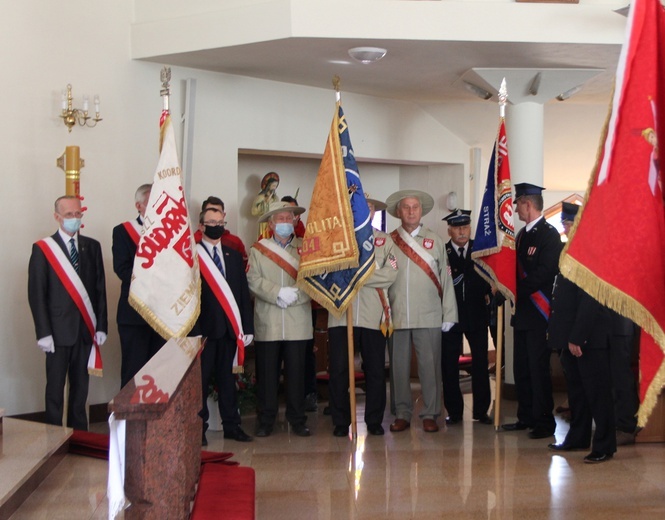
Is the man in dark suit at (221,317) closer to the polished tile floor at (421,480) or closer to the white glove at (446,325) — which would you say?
the polished tile floor at (421,480)

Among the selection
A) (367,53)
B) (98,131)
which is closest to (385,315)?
(367,53)

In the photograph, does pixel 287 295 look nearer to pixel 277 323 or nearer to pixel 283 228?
pixel 277 323

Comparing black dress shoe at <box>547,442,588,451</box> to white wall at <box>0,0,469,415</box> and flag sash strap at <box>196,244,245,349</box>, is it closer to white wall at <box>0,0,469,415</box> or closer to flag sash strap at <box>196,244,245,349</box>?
flag sash strap at <box>196,244,245,349</box>

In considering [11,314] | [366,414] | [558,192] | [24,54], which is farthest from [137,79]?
[558,192]

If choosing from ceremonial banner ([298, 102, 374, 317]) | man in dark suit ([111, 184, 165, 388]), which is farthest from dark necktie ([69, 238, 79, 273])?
ceremonial banner ([298, 102, 374, 317])

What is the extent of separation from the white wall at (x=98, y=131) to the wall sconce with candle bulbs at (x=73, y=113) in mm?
93

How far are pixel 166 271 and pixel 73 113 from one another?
173 cm

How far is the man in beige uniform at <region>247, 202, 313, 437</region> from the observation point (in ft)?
20.6

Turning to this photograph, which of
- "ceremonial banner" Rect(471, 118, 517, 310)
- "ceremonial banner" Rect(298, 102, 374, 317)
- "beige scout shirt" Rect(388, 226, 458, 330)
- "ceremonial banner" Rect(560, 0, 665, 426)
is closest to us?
"ceremonial banner" Rect(560, 0, 665, 426)

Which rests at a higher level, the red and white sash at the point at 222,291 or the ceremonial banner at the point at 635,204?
the ceremonial banner at the point at 635,204

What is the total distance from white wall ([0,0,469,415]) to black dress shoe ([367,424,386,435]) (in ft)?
6.63

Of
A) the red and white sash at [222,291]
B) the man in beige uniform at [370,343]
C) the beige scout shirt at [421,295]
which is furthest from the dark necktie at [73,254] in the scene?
the beige scout shirt at [421,295]

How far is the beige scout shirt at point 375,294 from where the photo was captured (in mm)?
6355

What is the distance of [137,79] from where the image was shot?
727cm
